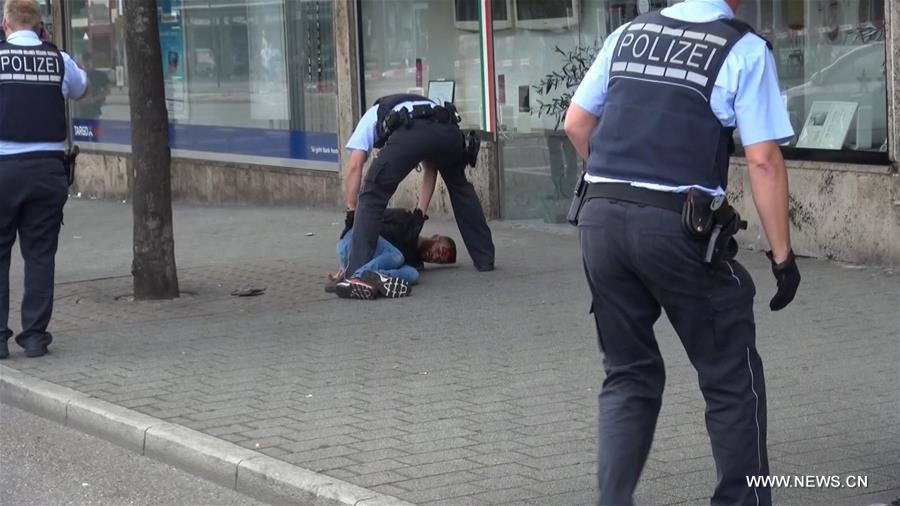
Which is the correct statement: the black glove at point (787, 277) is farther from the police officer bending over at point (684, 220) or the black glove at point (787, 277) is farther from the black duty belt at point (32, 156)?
the black duty belt at point (32, 156)

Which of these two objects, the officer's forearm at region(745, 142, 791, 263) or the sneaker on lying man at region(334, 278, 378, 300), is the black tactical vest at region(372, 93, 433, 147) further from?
the officer's forearm at region(745, 142, 791, 263)

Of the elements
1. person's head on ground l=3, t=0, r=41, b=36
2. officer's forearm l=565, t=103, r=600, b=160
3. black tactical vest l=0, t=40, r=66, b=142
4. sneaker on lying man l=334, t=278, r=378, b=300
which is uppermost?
person's head on ground l=3, t=0, r=41, b=36

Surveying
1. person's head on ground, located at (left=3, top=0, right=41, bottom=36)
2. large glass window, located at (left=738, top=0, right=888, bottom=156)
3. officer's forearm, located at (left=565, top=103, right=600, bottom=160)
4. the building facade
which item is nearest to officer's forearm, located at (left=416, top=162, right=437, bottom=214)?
the building facade

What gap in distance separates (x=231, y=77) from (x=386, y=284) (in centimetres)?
777

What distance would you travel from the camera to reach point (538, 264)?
10.5 metres

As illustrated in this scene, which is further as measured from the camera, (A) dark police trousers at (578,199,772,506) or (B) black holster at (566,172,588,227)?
(B) black holster at (566,172,588,227)

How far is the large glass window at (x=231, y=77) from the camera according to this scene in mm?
15008

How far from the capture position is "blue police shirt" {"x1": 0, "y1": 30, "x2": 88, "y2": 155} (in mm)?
7820

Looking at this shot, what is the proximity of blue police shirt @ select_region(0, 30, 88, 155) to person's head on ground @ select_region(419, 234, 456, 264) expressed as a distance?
308 cm

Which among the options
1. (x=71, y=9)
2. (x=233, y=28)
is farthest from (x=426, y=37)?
(x=71, y=9)

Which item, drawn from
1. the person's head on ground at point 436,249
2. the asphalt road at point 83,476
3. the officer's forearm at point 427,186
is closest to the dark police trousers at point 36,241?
the asphalt road at point 83,476

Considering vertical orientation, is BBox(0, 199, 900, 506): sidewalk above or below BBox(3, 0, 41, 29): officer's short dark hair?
below

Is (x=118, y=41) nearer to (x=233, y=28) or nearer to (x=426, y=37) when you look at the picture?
(x=233, y=28)

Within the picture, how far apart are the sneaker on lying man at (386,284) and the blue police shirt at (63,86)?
220 centimetres
